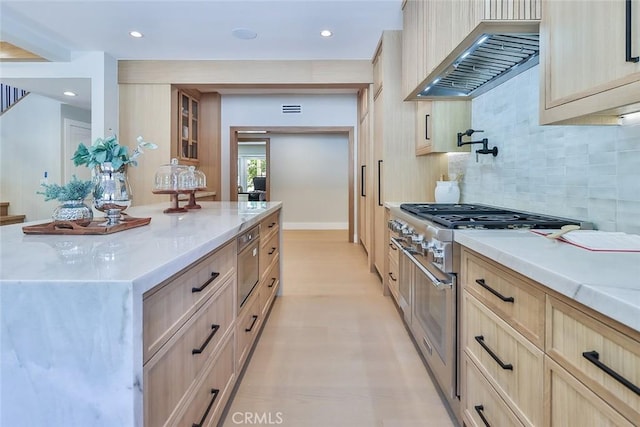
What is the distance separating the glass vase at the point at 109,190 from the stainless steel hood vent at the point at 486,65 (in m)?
1.80

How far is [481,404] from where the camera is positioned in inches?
50.7

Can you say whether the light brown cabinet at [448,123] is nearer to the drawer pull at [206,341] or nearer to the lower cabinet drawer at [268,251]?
the lower cabinet drawer at [268,251]

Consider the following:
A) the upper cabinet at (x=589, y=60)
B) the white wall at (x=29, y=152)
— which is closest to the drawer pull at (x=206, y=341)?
the upper cabinet at (x=589, y=60)

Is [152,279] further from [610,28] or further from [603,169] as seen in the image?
[603,169]

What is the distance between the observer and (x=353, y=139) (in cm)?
629

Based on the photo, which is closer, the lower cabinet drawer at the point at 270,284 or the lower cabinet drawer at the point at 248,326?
the lower cabinet drawer at the point at 248,326

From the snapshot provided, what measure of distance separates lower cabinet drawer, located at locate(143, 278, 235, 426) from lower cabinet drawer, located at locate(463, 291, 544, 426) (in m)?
1.00

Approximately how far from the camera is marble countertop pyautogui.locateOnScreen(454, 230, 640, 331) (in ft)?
2.16

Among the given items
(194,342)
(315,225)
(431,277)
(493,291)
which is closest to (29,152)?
(315,225)

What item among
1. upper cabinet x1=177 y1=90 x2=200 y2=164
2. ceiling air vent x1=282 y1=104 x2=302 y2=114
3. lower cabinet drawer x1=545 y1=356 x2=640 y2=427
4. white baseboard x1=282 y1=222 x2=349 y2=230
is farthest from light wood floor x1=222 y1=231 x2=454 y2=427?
white baseboard x1=282 y1=222 x2=349 y2=230

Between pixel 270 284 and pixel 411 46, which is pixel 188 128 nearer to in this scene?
pixel 270 284

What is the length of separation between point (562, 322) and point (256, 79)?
175 inches

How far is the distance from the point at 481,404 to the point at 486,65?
176cm

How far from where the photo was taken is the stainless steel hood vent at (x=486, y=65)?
166 cm
